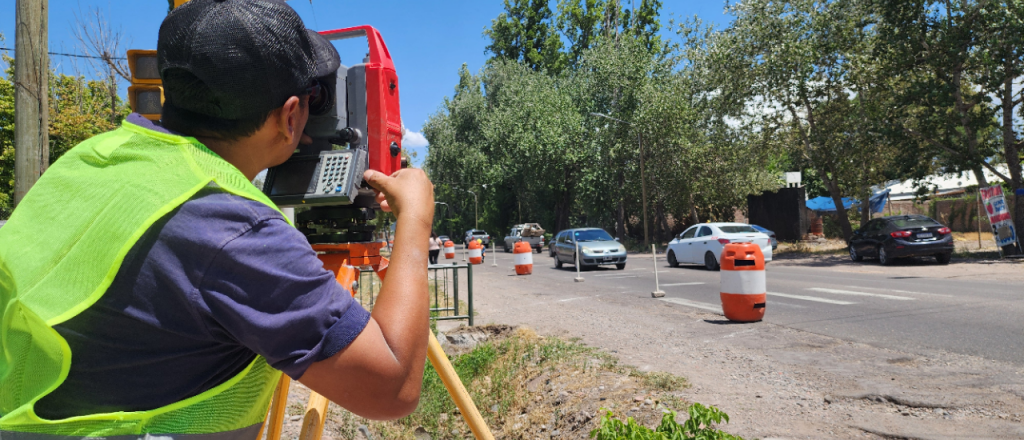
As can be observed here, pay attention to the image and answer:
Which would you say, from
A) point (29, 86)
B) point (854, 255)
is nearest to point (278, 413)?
point (29, 86)

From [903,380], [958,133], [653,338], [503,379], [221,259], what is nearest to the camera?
[221,259]

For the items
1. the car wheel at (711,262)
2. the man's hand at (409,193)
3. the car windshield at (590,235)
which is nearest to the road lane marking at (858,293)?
the car wheel at (711,262)

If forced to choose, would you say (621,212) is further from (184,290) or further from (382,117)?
(184,290)

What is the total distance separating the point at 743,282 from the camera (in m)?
8.27

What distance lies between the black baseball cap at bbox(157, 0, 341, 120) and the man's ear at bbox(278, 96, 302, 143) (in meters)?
0.02

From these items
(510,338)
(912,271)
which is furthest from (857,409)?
(912,271)

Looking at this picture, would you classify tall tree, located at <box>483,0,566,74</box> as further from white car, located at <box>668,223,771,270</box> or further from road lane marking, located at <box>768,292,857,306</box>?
road lane marking, located at <box>768,292,857,306</box>

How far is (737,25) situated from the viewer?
26719 millimetres

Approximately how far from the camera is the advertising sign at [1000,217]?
19000 millimetres

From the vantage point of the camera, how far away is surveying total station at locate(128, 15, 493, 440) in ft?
6.27

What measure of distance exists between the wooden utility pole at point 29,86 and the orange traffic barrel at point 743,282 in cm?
729

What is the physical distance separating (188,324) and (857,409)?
430 centimetres

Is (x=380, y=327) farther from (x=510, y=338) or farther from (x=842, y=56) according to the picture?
(x=842, y=56)

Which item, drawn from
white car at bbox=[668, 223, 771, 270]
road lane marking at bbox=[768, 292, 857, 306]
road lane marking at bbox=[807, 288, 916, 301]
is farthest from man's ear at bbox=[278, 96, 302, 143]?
white car at bbox=[668, 223, 771, 270]
